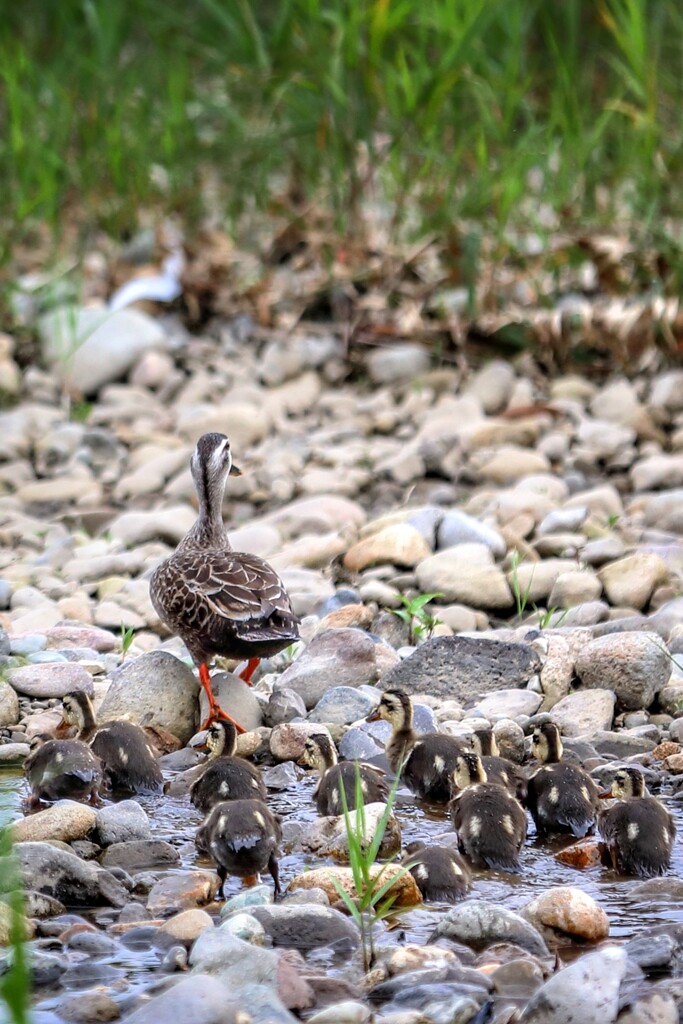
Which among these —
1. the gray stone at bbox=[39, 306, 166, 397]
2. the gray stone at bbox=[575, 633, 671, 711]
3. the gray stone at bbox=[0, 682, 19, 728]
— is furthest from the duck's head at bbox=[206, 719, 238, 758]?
the gray stone at bbox=[39, 306, 166, 397]

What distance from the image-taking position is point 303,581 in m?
7.19

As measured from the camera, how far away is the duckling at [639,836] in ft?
15.0

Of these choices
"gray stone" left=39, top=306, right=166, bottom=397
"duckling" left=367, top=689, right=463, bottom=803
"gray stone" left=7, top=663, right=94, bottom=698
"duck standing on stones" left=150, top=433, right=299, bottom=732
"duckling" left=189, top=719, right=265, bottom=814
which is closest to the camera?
"duckling" left=189, top=719, right=265, bottom=814

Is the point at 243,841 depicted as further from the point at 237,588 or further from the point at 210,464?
the point at 210,464

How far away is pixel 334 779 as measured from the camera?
5.02 m

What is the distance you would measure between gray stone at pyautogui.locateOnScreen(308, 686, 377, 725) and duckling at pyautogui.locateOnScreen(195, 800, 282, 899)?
119 centimetres

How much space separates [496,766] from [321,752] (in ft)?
1.91

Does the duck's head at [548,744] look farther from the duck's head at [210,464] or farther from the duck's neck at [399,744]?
the duck's head at [210,464]

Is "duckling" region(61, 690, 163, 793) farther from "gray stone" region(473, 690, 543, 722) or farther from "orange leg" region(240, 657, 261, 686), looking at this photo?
"gray stone" region(473, 690, 543, 722)

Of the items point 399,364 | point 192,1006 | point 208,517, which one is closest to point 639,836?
point 192,1006

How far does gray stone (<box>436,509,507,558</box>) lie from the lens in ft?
24.0

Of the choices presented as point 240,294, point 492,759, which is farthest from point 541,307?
point 492,759

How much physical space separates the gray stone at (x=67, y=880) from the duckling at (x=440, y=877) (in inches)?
32.2

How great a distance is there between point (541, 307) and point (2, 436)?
11.5 feet
